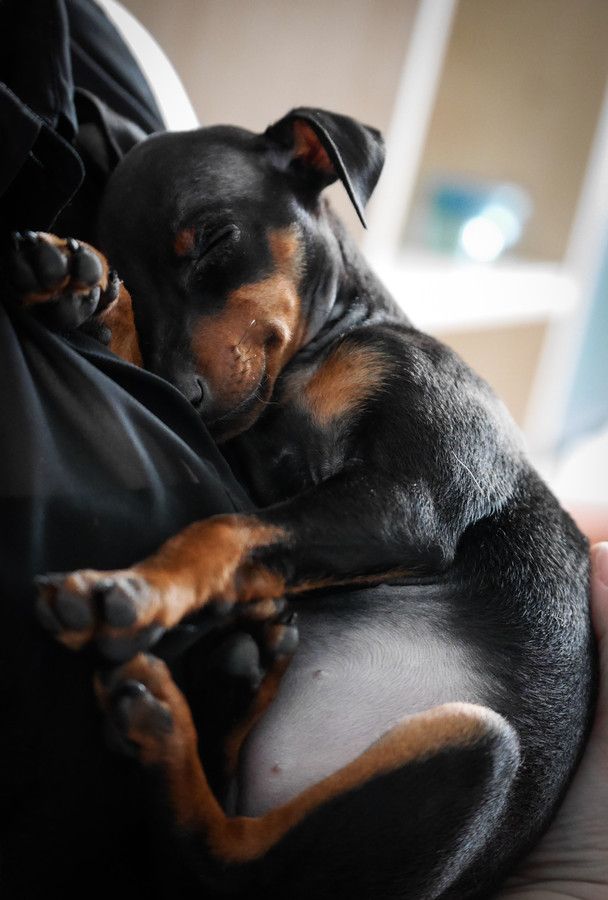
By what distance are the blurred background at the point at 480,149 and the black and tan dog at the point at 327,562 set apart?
106 centimetres

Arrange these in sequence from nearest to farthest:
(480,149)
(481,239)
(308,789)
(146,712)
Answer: (146,712) < (308,789) < (481,239) < (480,149)

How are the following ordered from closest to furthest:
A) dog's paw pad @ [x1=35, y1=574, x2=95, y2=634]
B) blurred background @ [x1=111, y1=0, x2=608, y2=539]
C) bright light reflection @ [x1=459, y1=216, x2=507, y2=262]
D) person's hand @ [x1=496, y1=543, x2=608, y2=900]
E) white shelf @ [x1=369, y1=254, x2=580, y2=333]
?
dog's paw pad @ [x1=35, y1=574, x2=95, y2=634] → person's hand @ [x1=496, y1=543, x2=608, y2=900] → blurred background @ [x1=111, y1=0, x2=608, y2=539] → white shelf @ [x1=369, y1=254, x2=580, y2=333] → bright light reflection @ [x1=459, y1=216, x2=507, y2=262]

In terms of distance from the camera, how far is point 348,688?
1.37 m

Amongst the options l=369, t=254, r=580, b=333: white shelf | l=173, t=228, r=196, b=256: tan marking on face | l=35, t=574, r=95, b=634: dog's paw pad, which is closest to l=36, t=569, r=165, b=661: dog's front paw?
l=35, t=574, r=95, b=634: dog's paw pad

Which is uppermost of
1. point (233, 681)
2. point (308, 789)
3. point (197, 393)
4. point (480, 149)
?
point (480, 149)

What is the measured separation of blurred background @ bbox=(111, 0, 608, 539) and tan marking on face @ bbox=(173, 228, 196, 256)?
1.40 m

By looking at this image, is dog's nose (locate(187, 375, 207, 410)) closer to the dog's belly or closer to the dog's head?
the dog's head

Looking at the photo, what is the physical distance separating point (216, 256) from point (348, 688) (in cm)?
71

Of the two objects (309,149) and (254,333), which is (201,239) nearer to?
(254,333)

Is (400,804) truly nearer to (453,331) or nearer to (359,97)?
(359,97)

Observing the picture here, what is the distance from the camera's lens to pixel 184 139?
161 centimetres

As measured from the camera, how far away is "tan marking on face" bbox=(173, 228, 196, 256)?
1.51m

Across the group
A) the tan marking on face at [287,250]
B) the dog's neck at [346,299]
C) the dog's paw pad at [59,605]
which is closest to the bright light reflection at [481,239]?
the dog's neck at [346,299]

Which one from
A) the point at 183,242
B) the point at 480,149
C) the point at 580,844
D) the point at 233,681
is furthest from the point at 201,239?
the point at 480,149
